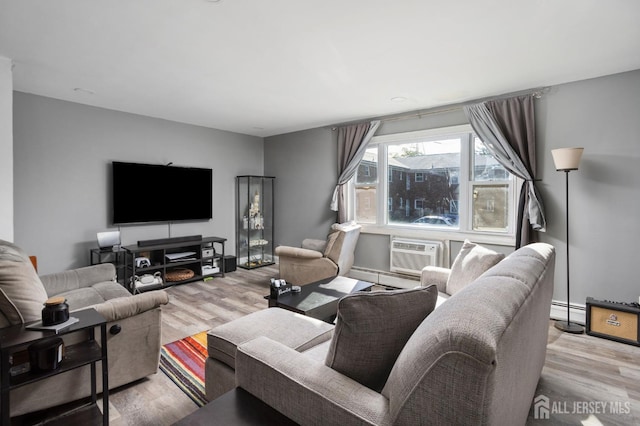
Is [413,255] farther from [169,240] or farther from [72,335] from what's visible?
[72,335]

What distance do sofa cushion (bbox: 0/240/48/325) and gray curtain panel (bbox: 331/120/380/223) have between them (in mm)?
3750

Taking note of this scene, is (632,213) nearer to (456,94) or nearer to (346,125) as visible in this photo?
(456,94)

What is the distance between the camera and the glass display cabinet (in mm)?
5785

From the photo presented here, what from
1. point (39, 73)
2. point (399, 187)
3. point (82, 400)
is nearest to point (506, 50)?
point (399, 187)

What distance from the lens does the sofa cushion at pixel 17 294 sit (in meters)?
1.66

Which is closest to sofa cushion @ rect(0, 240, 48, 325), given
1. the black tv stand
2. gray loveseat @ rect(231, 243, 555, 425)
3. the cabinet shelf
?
the cabinet shelf

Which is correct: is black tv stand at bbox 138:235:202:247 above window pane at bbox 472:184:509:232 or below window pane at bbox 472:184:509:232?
below

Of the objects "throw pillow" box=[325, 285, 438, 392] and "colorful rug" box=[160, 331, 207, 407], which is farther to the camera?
"colorful rug" box=[160, 331, 207, 407]

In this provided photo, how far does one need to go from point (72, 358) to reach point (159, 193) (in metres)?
3.36

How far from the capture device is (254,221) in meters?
5.86

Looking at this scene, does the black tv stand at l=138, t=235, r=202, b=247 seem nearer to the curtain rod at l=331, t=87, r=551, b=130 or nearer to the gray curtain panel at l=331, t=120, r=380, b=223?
the gray curtain panel at l=331, t=120, r=380, b=223

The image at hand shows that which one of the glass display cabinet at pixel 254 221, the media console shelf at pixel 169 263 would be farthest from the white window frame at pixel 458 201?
the media console shelf at pixel 169 263

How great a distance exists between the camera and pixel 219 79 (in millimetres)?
3219

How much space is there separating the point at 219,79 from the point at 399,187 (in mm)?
2728
